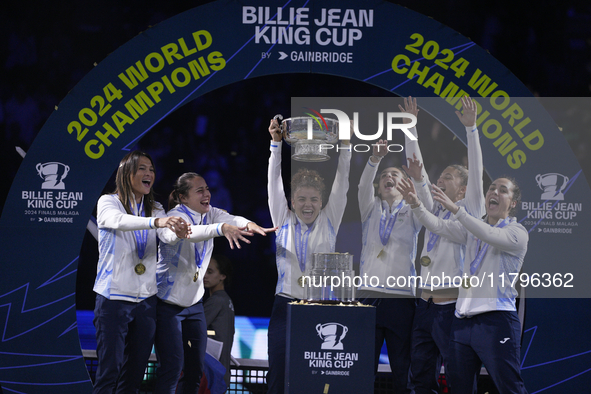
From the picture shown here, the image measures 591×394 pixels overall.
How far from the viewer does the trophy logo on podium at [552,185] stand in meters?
4.44

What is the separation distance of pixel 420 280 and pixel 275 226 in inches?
47.3

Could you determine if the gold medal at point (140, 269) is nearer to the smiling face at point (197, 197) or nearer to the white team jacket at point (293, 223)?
the smiling face at point (197, 197)

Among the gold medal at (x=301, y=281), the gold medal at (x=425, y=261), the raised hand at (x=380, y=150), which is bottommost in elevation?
the gold medal at (x=301, y=281)

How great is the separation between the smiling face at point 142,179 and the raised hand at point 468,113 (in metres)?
2.52

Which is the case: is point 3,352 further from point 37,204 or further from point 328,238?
point 328,238

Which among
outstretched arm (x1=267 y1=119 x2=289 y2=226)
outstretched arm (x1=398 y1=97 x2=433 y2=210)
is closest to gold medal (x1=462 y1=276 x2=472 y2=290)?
outstretched arm (x1=398 y1=97 x2=433 y2=210)

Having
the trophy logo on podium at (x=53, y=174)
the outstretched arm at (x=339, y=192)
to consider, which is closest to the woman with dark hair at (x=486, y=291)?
the outstretched arm at (x=339, y=192)

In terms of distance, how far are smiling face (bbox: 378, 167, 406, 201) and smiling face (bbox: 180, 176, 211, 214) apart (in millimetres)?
1384

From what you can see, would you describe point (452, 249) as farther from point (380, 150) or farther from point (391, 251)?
point (380, 150)

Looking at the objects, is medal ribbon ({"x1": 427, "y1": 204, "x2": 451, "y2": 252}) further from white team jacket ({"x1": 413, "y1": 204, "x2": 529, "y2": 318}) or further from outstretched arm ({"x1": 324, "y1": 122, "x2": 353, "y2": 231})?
outstretched arm ({"x1": 324, "y1": 122, "x2": 353, "y2": 231})

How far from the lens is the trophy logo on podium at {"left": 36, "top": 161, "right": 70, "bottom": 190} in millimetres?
4402

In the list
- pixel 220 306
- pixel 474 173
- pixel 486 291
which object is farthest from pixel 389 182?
pixel 220 306

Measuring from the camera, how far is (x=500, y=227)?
4094 mm

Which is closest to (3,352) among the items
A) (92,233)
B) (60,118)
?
(92,233)
